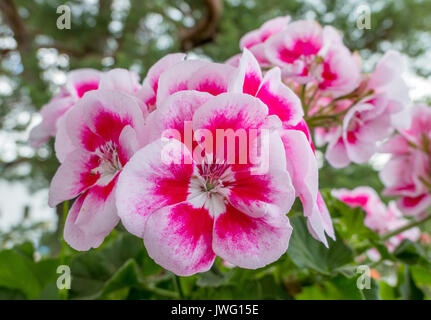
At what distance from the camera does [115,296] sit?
1.32 feet

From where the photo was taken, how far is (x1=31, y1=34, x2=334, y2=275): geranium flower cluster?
22 cm

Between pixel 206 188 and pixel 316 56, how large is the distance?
216mm

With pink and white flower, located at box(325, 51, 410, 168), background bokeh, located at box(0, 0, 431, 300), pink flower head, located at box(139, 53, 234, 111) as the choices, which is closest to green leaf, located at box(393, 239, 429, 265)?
pink and white flower, located at box(325, 51, 410, 168)

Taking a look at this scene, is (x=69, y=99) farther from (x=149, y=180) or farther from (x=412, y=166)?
(x=412, y=166)

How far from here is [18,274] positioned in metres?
0.45

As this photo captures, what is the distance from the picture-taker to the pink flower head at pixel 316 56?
0.38m

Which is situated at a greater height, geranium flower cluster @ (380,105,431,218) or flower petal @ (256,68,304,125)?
geranium flower cluster @ (380,105,431,218)

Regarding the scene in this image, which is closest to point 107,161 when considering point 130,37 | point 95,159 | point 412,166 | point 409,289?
point 95,159

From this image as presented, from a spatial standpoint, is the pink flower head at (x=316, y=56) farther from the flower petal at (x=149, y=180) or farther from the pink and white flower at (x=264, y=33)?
the flower petal at (x=149, y=180)

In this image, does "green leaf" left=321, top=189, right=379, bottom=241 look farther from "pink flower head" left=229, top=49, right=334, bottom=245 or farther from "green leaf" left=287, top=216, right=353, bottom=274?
"pink flower head" left=229, top=49, right=334, bottom=245

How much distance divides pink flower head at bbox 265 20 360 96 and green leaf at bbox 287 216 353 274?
0.43 feet

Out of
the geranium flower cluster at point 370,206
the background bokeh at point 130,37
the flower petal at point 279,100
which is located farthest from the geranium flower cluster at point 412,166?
the background bokeh at point 130,37

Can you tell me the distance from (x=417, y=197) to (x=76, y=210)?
468mm
